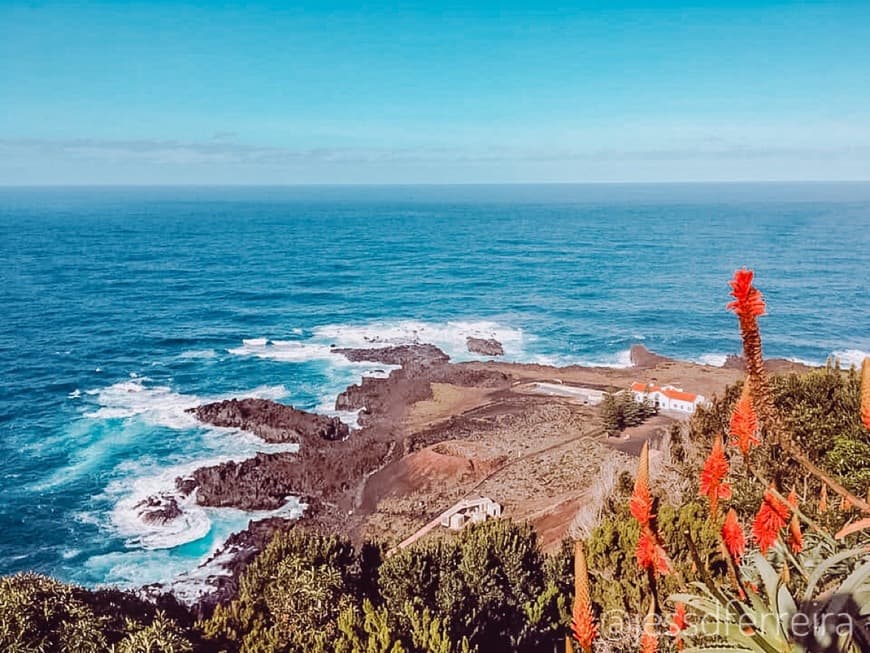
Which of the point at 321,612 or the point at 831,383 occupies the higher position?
the point at 831,383

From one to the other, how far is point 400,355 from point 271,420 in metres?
18.4

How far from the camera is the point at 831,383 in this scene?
19828 mm

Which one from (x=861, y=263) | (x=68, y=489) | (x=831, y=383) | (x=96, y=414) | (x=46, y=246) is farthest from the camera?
(x=46, y=246)

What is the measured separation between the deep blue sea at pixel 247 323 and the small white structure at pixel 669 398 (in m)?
15.0

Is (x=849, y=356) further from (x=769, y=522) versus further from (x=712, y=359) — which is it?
(x=769, y=522)

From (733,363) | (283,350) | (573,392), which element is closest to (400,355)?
(283,350)

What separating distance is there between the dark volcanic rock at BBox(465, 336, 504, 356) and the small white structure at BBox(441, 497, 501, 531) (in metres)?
31.0

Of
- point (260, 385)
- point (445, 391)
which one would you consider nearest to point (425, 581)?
point (445, 391)

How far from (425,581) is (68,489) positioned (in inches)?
1064

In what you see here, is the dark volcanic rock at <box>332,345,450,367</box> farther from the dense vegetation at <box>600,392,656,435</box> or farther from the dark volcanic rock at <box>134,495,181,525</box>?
the dark volcanic rock at <box>134,495,181,525</box>

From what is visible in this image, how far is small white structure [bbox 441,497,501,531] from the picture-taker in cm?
2700

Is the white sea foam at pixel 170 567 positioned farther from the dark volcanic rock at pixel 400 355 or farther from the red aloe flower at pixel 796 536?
the dark volcanic rock at pixel 400 355

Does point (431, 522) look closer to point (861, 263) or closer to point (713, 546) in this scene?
point (713, 546)

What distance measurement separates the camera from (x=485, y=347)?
60.6 m
